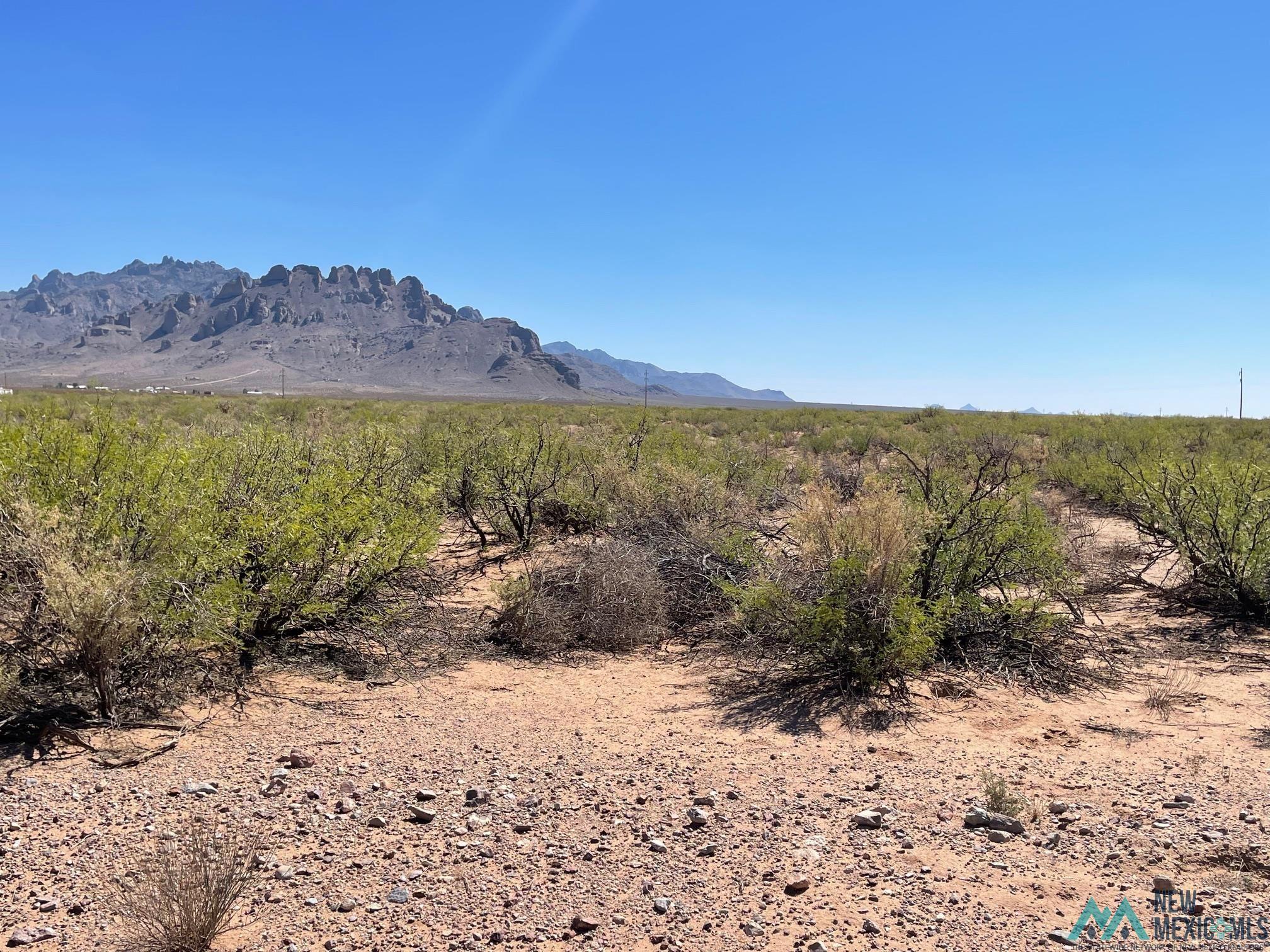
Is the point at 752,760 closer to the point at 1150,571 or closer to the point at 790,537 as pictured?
the point at 790,537

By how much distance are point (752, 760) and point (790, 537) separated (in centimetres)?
374

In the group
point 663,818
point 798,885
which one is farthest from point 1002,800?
point 663,818

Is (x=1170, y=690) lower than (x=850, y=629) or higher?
lower

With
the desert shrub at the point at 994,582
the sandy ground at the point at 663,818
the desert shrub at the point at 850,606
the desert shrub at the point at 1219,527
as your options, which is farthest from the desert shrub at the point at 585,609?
the desert shrub at the point at 1219,527

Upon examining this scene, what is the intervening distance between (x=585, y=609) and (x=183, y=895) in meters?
4.47

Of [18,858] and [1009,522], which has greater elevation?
[1009,522]

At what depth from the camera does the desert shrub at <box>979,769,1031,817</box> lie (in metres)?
3.91

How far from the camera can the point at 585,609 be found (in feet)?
23.6

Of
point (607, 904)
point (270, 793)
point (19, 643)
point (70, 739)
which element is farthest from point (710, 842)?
point (19, 643)

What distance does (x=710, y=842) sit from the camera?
3674 millimetres

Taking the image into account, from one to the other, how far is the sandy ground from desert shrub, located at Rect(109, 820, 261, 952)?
0.07 metres

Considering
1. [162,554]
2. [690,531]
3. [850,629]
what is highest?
[162,554]

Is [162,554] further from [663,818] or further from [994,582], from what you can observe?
[994,582]

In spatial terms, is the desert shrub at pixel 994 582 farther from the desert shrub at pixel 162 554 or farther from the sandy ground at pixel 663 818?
the desert shrub at pixel 162 554
